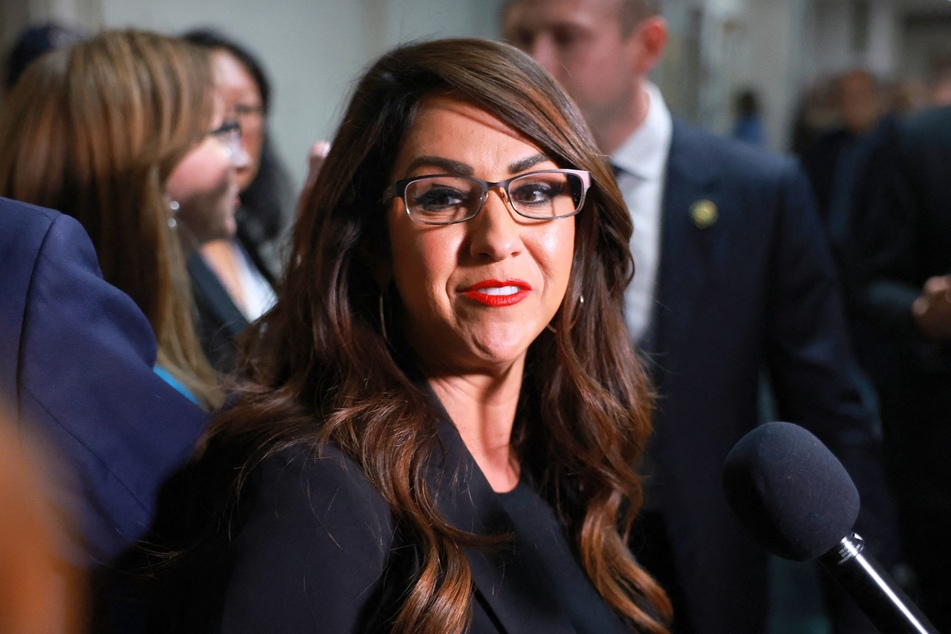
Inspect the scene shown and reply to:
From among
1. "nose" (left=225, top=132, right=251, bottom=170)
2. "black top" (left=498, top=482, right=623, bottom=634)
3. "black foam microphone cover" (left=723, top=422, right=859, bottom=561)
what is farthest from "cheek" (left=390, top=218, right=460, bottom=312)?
"nose" (left=225, top=132, right=251, bottom=170)

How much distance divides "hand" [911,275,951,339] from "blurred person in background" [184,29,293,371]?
1461mm

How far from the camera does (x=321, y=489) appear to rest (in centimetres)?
121

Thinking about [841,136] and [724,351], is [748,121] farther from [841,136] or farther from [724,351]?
[724,351]

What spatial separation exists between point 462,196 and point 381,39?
3.77 m

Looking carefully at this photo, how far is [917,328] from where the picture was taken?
2.29 metres

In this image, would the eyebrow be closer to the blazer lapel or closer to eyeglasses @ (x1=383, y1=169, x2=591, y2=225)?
eyeglasses @ (x1=383, y1=169, x2=591, y2=225)

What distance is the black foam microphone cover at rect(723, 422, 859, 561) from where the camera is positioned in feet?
3.23

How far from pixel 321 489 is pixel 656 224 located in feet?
4.23

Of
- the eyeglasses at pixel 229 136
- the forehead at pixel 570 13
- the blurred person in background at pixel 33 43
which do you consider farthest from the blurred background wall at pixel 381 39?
the forehead at pixel 570 13

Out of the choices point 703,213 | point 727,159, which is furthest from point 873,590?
point 727,159

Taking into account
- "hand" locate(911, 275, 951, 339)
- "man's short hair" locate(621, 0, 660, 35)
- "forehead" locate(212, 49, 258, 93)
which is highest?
"man's short hair" locate(621, 0, 660, 35)

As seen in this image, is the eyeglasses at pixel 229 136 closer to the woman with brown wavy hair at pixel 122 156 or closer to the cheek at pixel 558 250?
the woman with brown wavy hair at pixel 122 156

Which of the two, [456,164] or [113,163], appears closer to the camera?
[456,164]

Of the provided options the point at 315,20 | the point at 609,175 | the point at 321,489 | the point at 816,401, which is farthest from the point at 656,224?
the point at 315,20
